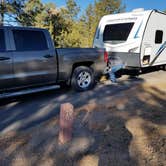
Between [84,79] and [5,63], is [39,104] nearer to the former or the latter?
[5,63]

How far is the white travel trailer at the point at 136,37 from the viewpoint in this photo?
9148 mm

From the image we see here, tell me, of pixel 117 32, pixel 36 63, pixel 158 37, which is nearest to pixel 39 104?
pixel 36 63

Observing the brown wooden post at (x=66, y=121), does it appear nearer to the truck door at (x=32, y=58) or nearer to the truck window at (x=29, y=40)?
the truck door at (x=32, y=58)

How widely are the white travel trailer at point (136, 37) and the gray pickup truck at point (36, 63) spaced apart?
2457 millimetres

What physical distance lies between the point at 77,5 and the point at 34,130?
3098cm

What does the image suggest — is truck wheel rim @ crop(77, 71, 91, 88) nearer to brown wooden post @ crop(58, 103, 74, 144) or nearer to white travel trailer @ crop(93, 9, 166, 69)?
white travel trailer @ crop(93, 9, 166, 69)

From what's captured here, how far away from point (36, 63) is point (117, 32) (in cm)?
500

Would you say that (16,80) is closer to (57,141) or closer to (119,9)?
(57,141)

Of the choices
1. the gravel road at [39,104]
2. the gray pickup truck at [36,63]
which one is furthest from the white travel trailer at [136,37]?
the gray pickup truck at [36,63]

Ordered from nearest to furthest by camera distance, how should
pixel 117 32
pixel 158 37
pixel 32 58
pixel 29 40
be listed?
1. pixel 32 58
2. pixel 29 40
3. pixel 117 32
4. pixel 158 37

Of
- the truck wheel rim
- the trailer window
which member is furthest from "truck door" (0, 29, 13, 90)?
the trailer window

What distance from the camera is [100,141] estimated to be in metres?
3.92

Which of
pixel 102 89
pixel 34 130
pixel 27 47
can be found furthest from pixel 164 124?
pixel 27 47

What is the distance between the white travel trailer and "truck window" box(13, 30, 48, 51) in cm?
421
